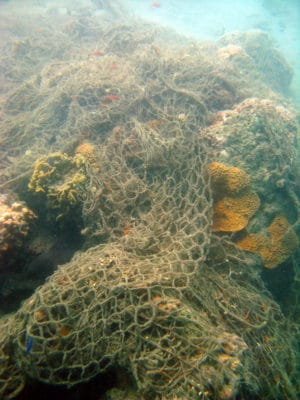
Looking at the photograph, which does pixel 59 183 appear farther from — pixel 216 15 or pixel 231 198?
pixel 216 15

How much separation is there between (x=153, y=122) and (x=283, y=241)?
3.61m

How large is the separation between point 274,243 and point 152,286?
8.96ft

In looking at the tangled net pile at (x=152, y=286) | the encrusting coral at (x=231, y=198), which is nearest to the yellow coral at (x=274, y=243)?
the tangled net pile at (x=152, y=286)

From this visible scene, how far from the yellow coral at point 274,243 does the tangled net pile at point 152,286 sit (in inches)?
10.1

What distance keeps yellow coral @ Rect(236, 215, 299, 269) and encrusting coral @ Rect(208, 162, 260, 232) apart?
14.7 inches

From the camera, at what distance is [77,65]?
29.3ft

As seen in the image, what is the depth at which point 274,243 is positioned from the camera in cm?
477

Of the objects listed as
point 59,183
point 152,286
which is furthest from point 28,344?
point 59,183

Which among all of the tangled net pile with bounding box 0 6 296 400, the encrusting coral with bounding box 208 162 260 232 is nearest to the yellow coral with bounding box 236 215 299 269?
the tangled net pile with bounding box 0 6 296 400

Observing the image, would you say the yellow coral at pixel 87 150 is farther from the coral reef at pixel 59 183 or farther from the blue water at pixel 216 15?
the blue water at pixel 216 15

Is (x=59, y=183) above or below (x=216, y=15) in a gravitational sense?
below

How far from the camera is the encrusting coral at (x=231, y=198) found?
4465 mm

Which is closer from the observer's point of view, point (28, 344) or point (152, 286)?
point (28, 344)

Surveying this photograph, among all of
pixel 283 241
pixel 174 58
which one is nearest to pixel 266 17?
pixel 174 58
